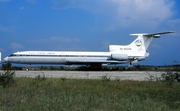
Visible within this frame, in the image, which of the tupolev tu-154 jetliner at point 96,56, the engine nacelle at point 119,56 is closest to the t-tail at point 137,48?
the tupolev tu-154 jetliner at point 96,56

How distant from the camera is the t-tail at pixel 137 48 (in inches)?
1657

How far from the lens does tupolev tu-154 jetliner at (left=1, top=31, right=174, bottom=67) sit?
3919cm

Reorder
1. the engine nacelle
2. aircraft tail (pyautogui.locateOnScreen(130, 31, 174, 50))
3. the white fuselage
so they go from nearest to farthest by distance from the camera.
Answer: the white fuselage < the engine nacelle < aircraft tail (pyautogui.locateOnScreen(130, 31, 174, 50))

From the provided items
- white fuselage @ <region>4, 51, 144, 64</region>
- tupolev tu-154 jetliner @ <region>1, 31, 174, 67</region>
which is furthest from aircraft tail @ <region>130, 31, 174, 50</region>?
white fuselage @ <region>4, 51, 144, 64</region>

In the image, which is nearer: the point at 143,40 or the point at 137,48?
the point at 137,48

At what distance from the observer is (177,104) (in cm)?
922

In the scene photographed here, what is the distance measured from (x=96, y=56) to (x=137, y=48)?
682cm

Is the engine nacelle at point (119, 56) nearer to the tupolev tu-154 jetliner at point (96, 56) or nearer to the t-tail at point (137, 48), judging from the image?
the tupolev tu-154 jetliner at point (96, 56)

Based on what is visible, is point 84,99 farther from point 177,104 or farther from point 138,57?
point 138,57

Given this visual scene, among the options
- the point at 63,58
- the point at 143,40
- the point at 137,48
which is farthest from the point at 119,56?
the point at 63,58

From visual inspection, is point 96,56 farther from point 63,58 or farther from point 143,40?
point 143,40

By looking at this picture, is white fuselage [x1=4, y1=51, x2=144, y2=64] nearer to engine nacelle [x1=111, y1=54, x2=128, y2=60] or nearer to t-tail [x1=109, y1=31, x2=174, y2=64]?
engine nacelle [x1=111, y1=54, x2=128, y2=60]

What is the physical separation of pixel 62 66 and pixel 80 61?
5.40 meters

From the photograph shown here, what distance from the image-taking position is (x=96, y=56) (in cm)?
4100
